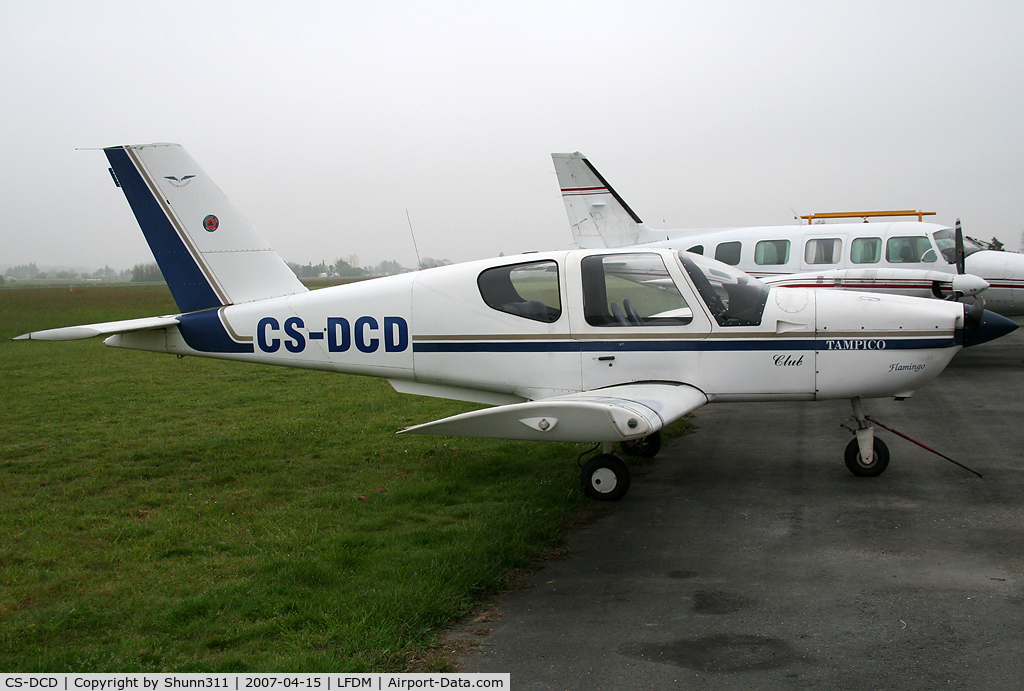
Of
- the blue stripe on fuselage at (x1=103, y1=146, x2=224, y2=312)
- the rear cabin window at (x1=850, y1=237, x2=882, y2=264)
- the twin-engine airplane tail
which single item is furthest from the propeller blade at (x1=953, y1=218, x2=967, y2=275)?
the blue stripe on fuselage at (x1=103, y1=146, x2=224, y2=312)

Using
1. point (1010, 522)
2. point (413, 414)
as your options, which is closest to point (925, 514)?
point (1010, 522)

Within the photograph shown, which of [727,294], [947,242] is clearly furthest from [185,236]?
[947,242]

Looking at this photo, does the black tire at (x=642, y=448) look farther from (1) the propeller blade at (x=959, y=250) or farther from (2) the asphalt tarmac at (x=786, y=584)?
→ (1) the propeller blade at (x=959, y=250)

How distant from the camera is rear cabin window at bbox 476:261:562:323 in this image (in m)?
6.58

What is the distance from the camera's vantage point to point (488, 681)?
339 cm

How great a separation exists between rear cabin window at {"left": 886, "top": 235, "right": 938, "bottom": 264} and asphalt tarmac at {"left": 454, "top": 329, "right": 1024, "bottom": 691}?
22.7ft

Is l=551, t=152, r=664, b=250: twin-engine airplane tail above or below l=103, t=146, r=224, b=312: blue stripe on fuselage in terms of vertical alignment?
above

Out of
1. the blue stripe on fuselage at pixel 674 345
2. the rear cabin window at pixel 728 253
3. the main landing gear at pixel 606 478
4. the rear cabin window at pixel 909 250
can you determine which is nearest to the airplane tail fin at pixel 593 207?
the rear cabin window at pixel 728 253

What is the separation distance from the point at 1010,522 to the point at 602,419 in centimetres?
296

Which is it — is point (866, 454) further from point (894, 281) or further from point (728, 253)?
point (728, 253)

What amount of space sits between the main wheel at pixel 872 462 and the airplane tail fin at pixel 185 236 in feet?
17.7

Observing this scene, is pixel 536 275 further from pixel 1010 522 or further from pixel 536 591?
pixel 1010 522

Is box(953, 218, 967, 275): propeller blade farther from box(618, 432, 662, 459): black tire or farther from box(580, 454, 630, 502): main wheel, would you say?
box(580, 454, 630, 502): main wheel

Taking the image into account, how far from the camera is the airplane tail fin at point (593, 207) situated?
16516 mm
